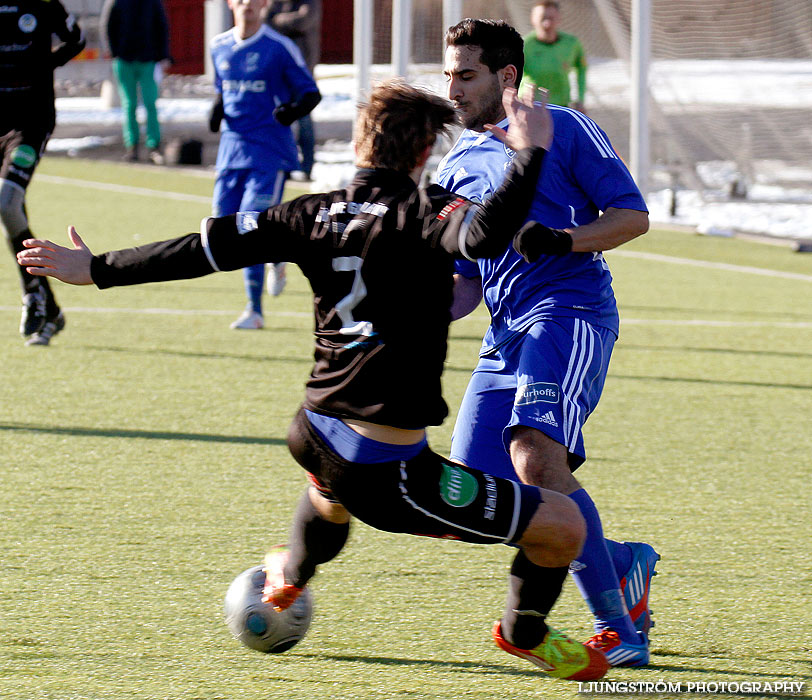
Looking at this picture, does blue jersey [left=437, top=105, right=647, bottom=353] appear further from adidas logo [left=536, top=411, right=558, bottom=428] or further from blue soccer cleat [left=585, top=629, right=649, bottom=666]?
blue soccer cleat [left=585, top=629, right=649, bottom=666]

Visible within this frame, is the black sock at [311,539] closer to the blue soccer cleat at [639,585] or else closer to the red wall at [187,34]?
the blue soccer cleat at [639,585]

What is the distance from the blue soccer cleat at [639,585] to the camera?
165 inches

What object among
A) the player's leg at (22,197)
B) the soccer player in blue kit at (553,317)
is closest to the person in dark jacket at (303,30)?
the player's leg at (22,197)

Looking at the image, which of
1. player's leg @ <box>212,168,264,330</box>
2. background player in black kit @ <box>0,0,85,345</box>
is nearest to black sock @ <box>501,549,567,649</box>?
background player in black kit @ <box>0,0,85,345</box>

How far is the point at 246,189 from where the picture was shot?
970 centimetres

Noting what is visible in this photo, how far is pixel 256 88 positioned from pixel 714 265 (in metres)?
5.33

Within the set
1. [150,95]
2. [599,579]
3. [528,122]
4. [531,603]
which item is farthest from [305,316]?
[150,95]

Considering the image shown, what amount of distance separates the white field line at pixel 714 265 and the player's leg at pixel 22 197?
261 inches

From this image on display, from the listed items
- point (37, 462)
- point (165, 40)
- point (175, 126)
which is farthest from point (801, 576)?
point (175, 126)

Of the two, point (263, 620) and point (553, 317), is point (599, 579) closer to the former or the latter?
point (553, 317)

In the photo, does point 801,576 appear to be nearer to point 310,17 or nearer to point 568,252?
point 568,252

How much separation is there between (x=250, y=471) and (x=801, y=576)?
2427 mm

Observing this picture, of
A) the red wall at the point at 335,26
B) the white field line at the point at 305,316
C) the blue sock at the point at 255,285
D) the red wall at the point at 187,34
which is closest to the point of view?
the blue sock at the point at 255,285

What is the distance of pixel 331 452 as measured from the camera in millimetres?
3648
